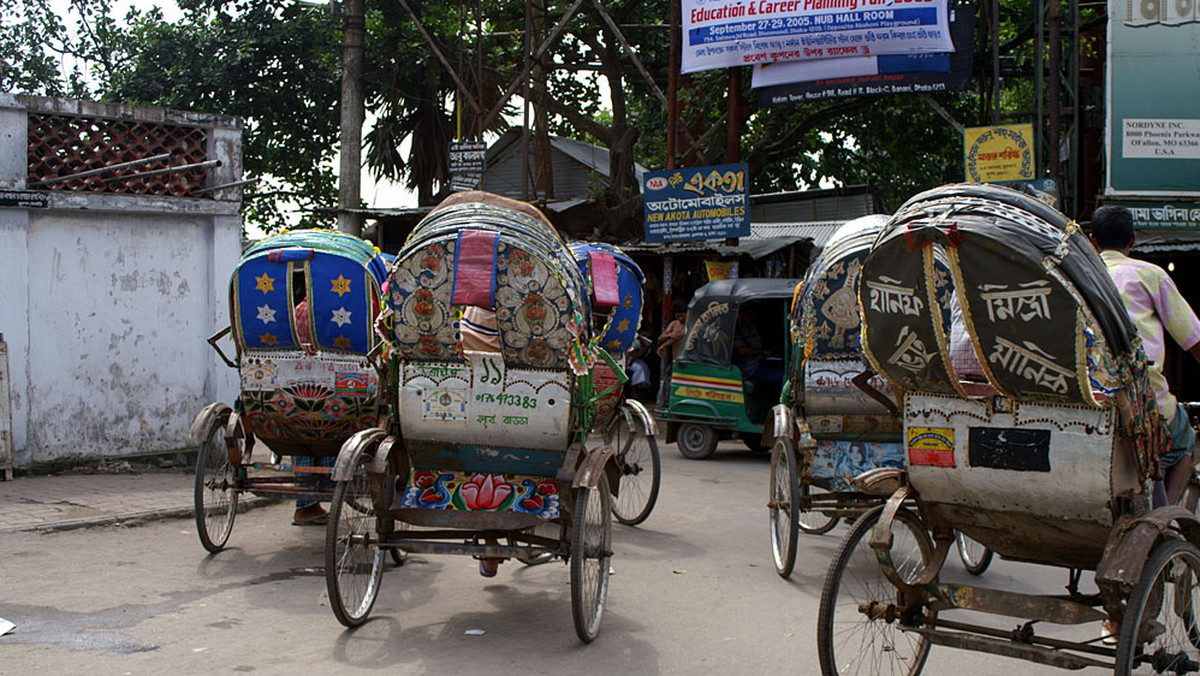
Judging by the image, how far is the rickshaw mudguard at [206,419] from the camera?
7.46 m

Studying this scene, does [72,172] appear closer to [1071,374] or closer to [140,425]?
[140,425]

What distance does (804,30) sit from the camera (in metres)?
16.1

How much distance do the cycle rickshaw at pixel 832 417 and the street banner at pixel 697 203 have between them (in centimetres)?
834

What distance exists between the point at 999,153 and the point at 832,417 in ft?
29.4

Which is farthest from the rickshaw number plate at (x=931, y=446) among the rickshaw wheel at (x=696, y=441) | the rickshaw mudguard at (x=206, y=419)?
the rickshaw wheel at (x=696, y=441)

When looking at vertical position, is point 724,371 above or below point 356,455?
above

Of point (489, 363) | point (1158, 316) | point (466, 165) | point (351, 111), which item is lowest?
point (489, 363)

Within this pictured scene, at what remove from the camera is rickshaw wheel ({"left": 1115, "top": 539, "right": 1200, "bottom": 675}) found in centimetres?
382

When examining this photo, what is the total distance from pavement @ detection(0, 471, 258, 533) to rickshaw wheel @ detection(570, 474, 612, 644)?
4305mm

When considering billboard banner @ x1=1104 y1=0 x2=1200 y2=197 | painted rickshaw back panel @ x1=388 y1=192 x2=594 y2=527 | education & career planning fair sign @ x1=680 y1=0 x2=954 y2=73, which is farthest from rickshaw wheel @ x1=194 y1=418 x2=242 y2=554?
billboard banner @ x1=1104 y1=0 x2=1200 y2=197

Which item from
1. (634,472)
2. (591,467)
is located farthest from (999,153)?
(591,467)

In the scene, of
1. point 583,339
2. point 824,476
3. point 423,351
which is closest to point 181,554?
point 423,351

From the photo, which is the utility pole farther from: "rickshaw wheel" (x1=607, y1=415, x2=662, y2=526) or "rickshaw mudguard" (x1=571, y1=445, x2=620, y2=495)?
"rickshaw mudguard" (x1=571, y1=445, x2=620, y2=495)

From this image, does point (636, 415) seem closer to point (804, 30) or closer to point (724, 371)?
point (724, 371)
